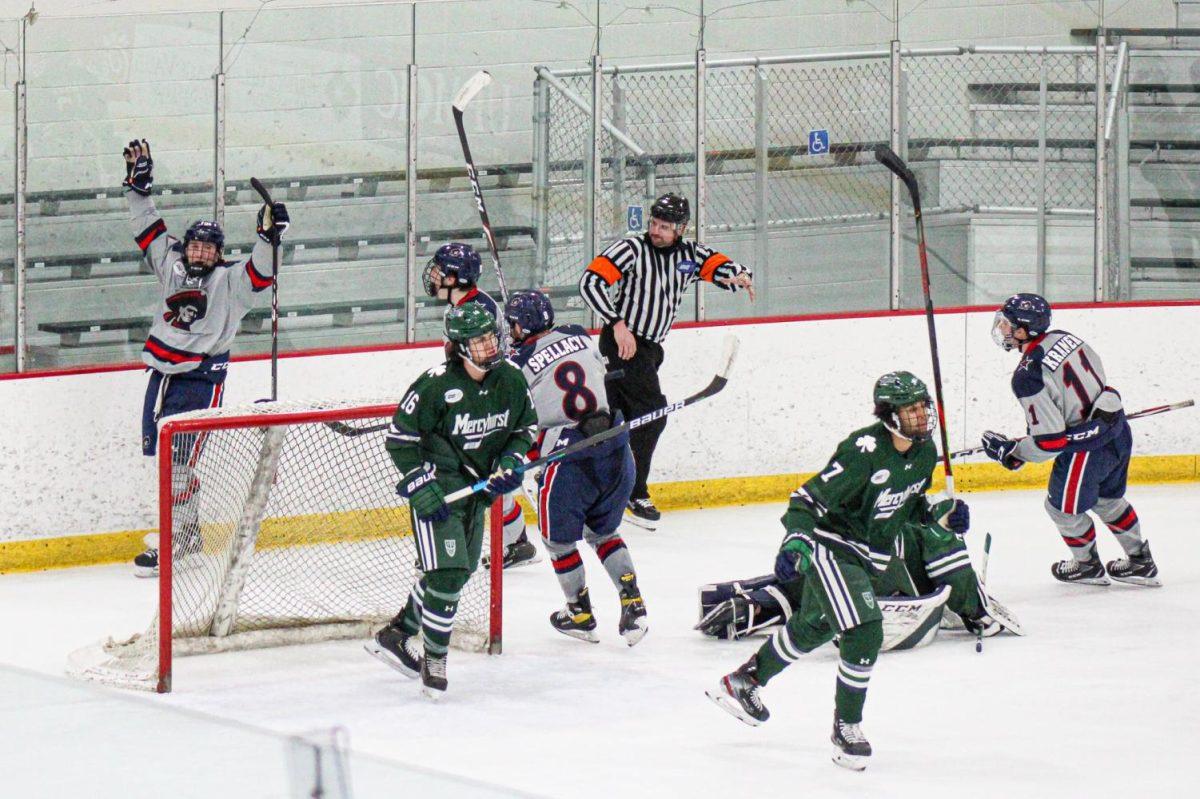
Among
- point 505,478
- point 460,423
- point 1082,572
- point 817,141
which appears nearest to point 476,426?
point 460,423

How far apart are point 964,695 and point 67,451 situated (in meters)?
3.35

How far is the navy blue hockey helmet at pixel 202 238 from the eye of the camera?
6.77 meters

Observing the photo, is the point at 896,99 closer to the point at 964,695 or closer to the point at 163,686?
the point at 964,695

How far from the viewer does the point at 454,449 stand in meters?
5.07

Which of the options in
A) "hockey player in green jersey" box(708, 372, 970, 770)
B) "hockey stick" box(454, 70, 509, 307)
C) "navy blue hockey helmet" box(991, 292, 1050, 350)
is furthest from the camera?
"hockey stick" box(454, 70, 509, 307)

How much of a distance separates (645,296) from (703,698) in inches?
102

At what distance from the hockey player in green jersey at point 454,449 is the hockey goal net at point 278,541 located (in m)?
0.56

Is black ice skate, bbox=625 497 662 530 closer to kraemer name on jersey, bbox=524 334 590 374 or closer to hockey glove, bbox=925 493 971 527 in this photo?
kraemer name on jersey, bbox=524 334 590 374

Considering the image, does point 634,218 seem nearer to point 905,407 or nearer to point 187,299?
point 187,299

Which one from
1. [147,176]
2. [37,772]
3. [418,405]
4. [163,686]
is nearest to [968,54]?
[147,176]

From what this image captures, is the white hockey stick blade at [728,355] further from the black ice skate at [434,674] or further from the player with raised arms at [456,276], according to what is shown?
the black ice skate at [434,674]

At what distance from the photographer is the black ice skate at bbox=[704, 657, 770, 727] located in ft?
15.3

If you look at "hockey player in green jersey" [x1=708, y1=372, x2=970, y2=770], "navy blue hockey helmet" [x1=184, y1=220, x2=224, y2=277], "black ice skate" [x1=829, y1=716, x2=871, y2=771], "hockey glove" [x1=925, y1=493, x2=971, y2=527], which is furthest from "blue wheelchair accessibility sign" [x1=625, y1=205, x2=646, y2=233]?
"black ice skate" [x1=829, y1=716, x2=871, y2=771]

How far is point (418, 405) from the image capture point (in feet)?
16.3
